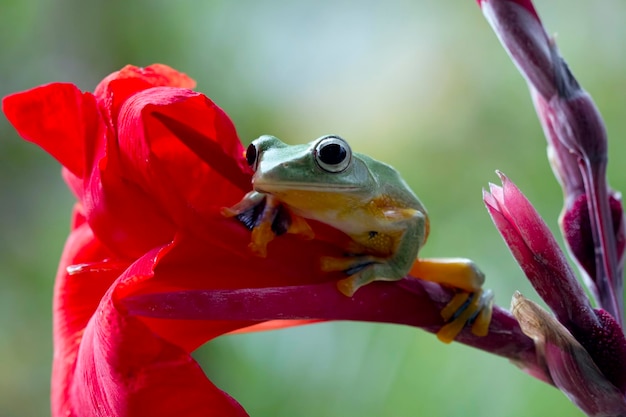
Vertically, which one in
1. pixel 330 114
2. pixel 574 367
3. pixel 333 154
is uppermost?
pixel 333 154

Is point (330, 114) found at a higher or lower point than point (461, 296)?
lower

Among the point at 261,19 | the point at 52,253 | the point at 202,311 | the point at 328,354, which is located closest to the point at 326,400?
the point at 328,354

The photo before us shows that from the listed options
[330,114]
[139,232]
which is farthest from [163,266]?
[330,114]

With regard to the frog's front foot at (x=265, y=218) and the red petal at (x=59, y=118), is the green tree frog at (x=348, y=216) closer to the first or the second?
the frog's front foot at (x=265, y=218)

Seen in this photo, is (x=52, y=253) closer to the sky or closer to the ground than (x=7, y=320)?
closer to the sky

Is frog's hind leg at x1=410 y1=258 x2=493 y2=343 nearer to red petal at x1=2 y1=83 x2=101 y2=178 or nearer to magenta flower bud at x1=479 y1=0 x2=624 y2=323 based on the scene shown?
magenta flower bud at x1=479 y1=0 x2=624 y2=323

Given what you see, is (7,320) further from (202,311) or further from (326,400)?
(202,311)

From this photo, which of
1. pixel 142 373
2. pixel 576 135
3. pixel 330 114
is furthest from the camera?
pixel 330 114

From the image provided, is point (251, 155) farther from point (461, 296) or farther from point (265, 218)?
point (461, 296)
